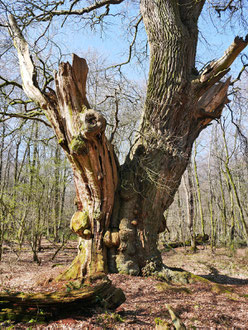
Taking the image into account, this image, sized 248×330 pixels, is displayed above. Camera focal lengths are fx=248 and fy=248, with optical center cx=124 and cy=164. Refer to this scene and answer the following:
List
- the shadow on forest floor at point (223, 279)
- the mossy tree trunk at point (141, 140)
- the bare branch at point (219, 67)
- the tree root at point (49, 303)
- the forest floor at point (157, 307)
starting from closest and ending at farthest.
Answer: the tree root at point (49, 303), the forest floor at point (157, 307), the mossy tree trunk at point (141, 140), the bare branch at point (219, 67), the shadow on forest floor at point (223, 279)

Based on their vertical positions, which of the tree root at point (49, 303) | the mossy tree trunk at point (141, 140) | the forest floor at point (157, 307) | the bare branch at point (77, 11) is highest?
the bare branch at point (77, 11)

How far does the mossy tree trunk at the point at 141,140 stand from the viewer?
15.5ft

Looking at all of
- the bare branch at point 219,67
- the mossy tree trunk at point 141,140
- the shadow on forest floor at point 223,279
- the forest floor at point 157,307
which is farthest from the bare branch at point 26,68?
the shadow on forest floor at point 223,279

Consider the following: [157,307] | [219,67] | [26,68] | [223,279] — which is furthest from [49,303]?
[223,279]

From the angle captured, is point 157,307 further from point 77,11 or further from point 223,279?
point 77,11

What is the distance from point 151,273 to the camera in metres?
5.12

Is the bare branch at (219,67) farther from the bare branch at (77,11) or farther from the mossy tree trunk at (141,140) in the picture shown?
the bare branch at (77,11)

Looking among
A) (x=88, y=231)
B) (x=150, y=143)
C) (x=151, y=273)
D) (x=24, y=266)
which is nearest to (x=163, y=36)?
(x=150, y=143)

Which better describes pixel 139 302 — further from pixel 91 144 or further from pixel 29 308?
pixel 91 144

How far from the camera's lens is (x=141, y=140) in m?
5.73

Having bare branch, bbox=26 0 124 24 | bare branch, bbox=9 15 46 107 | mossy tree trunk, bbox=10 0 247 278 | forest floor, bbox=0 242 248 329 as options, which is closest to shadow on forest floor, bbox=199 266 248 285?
forest floor, bbox=0 242 248 329

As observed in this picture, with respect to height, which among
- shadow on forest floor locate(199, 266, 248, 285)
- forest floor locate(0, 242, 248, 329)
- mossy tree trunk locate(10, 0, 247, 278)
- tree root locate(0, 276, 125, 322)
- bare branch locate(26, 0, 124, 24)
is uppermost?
bare branch locate(26, 0, 124, 24)

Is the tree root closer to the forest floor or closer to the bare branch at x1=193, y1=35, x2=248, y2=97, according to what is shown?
the forest floor

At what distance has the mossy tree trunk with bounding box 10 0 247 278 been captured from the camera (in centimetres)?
474
